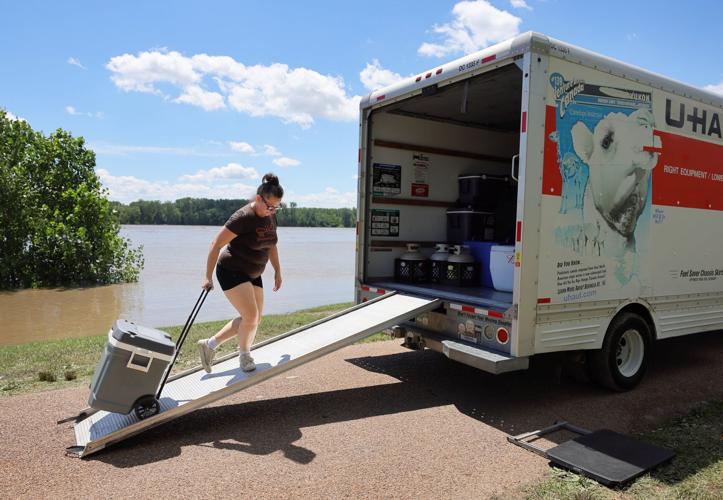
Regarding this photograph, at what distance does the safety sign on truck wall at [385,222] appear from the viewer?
6363mm

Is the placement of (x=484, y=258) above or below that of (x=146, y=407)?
above

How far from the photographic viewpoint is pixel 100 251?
1880 cm

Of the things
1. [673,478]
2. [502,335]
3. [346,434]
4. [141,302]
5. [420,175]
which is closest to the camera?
[673,478]

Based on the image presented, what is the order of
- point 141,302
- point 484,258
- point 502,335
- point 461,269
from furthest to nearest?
point 141,302, point 484,258, point 461,269, point 502,335

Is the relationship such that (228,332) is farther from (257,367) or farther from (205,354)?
(257,367)

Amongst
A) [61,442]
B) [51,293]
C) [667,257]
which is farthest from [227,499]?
[51,293]

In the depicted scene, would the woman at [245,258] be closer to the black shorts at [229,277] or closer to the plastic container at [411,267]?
the black shorts at [229,277]

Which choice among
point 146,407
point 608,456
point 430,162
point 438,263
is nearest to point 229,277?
point 146,407

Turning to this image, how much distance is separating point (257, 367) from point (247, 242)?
1006 millimetres

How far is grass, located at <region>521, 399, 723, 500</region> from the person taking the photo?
3.25 meters

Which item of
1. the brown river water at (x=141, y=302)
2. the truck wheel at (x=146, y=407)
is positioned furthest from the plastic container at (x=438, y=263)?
the brown river water at (x=141, y=302)

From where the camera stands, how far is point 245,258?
14.5 ft

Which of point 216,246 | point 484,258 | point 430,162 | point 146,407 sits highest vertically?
point 430,162

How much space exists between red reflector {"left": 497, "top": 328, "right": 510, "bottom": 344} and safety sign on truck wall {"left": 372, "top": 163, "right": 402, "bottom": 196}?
240cm
